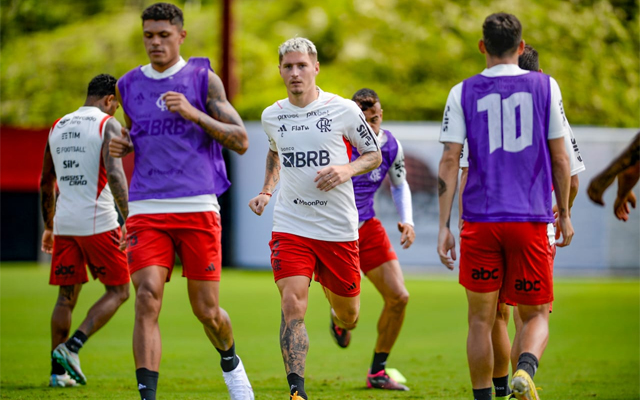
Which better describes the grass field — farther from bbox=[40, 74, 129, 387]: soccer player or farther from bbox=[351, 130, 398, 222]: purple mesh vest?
bbox=[351, 130, 398, 222]: purple mesh vest

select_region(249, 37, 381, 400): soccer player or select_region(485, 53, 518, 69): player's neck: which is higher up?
select_region(485, 53, 518, 69): player's neck

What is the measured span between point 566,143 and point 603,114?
26192 mm

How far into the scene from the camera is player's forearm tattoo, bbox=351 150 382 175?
6117mm

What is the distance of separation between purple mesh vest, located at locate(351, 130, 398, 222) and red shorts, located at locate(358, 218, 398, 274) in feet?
0.52

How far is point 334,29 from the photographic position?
125 feet

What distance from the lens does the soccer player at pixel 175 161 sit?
6.03 meters

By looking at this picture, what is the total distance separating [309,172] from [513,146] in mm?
1467

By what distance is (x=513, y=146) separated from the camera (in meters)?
5.36

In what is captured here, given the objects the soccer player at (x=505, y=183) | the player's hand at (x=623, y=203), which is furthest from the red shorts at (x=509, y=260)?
the player's hand at (x=623, y=203)

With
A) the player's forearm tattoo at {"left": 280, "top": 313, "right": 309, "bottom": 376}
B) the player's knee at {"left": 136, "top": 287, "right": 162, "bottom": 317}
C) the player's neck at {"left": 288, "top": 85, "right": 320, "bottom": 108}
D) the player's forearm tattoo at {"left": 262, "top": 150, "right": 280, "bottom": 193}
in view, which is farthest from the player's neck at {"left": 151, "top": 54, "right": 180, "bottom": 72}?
the player's forearm tattoo at {"left": 280, "top": 313, "right": 309, "bottom": 376}

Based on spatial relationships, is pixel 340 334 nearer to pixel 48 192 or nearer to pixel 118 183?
pixel 118 183

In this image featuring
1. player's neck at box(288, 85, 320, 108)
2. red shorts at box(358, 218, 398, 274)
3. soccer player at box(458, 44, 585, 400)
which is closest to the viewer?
soccer player at box(458, 44, 585, 400)

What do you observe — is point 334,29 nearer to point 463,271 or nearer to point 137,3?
point 137,3

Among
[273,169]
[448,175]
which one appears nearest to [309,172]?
[273,169]
